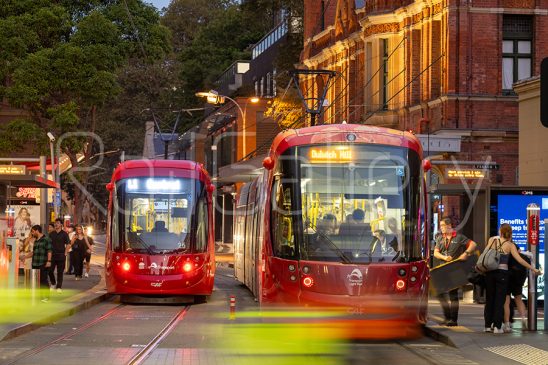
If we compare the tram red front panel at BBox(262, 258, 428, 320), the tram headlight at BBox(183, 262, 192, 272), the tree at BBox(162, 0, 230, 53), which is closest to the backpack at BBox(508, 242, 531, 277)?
the tram red front panel at BBox(262, 258, 428, 320)

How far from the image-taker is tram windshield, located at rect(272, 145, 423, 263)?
19953mm

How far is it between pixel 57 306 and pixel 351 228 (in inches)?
349

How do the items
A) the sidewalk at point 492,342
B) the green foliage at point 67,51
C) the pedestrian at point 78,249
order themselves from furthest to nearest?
the green foliage at point 67,51 → the pedestrian at point 78,249 → the sidewalk at point 492,342

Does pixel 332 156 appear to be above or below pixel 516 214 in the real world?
above

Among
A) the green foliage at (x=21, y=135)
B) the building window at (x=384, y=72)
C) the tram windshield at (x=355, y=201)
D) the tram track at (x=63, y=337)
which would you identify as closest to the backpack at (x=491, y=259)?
the tram windshield at (x=355, y=201)

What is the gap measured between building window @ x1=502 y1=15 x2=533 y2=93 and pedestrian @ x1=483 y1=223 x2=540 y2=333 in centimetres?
2359

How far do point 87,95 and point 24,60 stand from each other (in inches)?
114

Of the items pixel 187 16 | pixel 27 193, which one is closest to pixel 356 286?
pixel 27 193

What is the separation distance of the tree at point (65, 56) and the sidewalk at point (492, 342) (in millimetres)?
31912

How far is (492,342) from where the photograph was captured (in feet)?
61.9

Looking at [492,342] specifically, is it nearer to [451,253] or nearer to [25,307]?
[451,253]

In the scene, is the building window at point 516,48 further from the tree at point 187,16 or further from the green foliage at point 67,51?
the tree at point 187,16

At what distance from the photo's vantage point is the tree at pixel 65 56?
52.4 meters

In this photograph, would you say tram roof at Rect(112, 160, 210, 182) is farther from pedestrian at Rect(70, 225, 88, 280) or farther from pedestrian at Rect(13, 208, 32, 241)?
pedestrian at Rect(13, 208, 32, 241)
